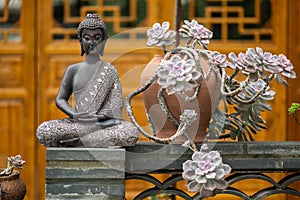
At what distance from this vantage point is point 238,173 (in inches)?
79.3

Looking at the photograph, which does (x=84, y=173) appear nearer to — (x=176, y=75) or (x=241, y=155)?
(x=176, y=75)

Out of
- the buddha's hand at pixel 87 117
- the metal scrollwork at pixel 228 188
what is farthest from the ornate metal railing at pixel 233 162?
the buddha's hand at pixel 87 117

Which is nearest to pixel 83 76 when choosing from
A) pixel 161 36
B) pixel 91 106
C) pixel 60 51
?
pixel 91 106

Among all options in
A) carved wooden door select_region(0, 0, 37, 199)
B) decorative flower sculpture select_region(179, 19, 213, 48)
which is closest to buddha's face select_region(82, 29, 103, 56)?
decorative flower sculpture select_region(179, 19, 213, 48)

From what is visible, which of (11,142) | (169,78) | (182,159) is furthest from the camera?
(11,142)

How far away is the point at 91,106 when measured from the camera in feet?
6.48

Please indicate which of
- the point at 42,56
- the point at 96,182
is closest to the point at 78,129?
the point at 96,182

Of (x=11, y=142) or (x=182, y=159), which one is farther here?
(x=11, y=142)

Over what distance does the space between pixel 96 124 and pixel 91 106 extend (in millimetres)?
70

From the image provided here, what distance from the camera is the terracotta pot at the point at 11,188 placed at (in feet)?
6.85

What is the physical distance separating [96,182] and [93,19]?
18.8 inches

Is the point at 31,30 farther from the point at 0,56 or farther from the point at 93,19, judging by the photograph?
the point at 93,19

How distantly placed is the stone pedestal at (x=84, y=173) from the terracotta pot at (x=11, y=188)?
10.8 inches

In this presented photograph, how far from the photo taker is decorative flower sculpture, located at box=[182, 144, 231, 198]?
1.79m
